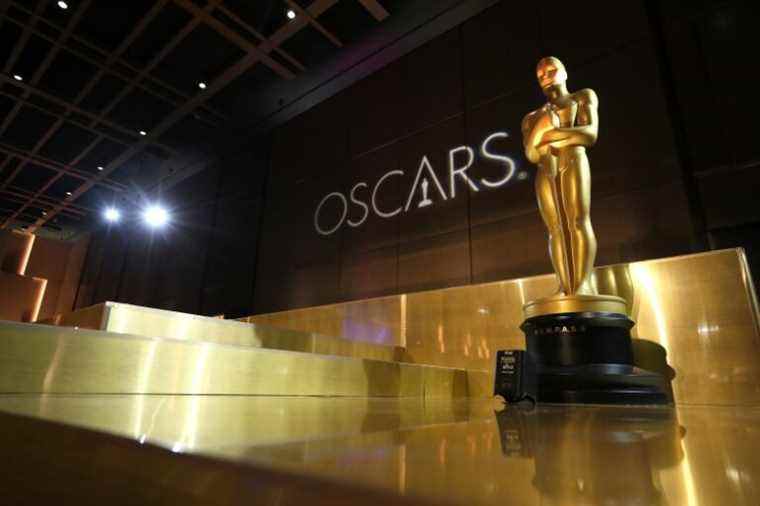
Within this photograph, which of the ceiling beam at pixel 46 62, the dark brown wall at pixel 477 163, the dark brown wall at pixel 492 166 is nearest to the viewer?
the dark brown wall at pixel 492 166

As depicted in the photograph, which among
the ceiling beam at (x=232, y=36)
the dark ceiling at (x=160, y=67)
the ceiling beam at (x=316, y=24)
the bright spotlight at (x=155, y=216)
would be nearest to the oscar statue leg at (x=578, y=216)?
the dark ceiling at (x=160, y=67)

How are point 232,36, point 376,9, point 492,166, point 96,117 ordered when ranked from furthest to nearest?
1. point 96,117
2. point 232,36
3. point 376,9
4. point 492,166

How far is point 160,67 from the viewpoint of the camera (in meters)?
4.61

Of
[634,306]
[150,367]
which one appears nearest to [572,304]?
[634,306]

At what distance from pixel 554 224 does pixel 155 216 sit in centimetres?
686

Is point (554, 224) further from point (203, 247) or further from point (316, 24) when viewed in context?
point (203, 247)

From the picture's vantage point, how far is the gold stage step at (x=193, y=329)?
1.62m

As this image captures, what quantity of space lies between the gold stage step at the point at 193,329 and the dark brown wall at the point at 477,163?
3.70ft

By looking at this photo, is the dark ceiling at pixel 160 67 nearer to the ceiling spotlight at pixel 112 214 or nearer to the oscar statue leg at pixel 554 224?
the ceiling spotlight at pixel 112 214

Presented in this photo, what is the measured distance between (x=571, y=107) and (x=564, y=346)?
3.70ft

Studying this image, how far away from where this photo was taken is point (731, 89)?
96.1 inches

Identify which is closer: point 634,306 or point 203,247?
point 634,306

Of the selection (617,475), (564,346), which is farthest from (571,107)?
(617,475)

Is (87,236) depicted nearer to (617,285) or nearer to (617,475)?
(617,285)
